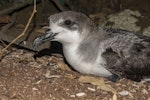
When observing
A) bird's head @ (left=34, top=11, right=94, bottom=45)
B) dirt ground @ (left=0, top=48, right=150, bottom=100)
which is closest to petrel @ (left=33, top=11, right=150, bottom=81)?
bird's head @ (left=34, top=11, right=94, bottom=45)

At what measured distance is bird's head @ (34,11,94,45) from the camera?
16.9 feet

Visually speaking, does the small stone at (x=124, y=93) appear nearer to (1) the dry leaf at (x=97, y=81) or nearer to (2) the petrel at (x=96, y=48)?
(1) the dry leaf at (x=97, y=81)

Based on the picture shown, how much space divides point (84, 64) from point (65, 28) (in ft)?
1.48

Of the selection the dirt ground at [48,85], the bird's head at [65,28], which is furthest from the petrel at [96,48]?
the dirt ground at [48,85]

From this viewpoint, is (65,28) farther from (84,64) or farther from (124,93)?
(124,93)

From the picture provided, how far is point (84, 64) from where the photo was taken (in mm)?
5301

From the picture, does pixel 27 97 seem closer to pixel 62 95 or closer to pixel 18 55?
pixel 62 95

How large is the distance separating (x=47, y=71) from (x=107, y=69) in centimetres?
72

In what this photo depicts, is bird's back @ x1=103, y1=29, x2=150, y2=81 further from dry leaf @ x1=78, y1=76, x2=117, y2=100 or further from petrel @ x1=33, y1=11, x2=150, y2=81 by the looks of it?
dry leaf @ x1=78, y1=76, x2=117, y2=100

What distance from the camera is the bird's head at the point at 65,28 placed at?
5.15 metres

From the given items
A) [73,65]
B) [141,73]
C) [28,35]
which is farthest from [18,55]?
[141,73]

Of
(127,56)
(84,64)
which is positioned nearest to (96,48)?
(84,64)

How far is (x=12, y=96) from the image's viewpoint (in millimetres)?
4934

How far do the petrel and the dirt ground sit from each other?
0.48ft
